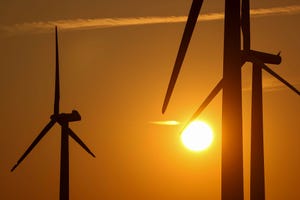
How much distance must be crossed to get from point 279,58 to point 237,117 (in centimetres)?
3412

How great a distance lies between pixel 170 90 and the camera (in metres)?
29.7

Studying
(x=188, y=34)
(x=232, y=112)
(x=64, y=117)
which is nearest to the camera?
(x=232, y=112)

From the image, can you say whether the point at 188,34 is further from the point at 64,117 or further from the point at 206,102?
the point at 64,117

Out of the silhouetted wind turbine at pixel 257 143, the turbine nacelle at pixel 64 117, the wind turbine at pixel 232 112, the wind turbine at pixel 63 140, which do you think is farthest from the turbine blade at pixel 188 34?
the turbine nacelle at pixel 64 117

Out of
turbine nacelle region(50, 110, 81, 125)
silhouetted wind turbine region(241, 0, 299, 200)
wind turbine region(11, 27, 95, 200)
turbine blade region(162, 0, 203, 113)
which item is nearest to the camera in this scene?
turbine blade region(162, 0, 203, 113)

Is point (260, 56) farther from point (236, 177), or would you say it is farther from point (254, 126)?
point (236, 177)

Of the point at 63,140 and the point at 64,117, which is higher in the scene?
the point at 64,117

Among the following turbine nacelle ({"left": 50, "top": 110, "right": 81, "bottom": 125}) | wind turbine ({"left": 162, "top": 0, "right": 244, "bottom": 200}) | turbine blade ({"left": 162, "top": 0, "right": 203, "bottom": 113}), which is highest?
turbine nacelle ({"left": 50, "top": 110, "right": 81, "bottom": 125})

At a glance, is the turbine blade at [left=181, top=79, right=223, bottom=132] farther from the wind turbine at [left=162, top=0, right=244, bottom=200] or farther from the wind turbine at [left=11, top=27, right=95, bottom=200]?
the wind turbine at [left=11, top=27, right=95, bottom=200]

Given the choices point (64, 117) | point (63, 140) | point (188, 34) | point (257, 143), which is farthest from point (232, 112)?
point (64, 117)

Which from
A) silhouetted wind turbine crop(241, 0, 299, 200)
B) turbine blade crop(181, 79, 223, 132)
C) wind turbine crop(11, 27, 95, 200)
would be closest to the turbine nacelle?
wind turbine crop(11, 27, 95, 200)

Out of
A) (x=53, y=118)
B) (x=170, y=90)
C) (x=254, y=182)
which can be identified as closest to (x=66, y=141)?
(x=53, y=118)

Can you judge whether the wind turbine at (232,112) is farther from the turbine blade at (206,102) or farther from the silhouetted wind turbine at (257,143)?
the silhouetted wind turbine at (257,143)

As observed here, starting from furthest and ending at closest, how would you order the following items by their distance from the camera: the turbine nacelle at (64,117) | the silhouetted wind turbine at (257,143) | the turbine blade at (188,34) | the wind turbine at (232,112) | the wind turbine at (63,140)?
1. the turbine nacelle at (64,117)
2. the wind turbine at (63,140)
3. the silhouetted wind turbine at (257,143)
4. the turbine blade at (188,34)
5. the wind turbine at (232,112)
